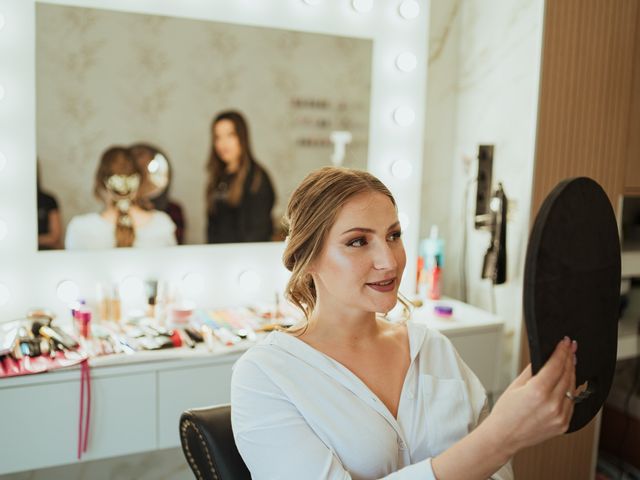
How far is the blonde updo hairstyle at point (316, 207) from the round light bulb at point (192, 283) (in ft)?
2.95

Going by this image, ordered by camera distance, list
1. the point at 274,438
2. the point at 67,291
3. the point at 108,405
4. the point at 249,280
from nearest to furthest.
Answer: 1. the point at 274,438
2. the point at 108,405
3. the point at 67,291
4. the point at 249,280

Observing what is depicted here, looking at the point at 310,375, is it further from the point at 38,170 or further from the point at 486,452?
the point at 38,170

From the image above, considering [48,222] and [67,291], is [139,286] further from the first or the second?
[48,222]

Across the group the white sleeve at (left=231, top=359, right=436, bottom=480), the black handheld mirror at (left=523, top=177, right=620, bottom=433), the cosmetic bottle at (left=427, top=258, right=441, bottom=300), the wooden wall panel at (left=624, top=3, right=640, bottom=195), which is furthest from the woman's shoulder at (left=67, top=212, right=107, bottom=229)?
the wooden wall panel at (left=624, top=3, right=640, bottom=195)

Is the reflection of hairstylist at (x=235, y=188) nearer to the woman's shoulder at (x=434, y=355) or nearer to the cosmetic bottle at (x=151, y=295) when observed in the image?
the cosmetic bottle at (x=151, y=295)

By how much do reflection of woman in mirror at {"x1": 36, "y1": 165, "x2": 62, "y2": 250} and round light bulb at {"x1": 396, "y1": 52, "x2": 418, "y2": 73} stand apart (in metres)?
1.20

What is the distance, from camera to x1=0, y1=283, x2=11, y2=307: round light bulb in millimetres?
1868

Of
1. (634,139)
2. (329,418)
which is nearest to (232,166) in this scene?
(329,418)

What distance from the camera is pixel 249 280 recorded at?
7.24 feet

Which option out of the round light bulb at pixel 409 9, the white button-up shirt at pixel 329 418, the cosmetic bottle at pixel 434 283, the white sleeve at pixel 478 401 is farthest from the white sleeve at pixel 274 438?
the round light bulb at pixel 409 9

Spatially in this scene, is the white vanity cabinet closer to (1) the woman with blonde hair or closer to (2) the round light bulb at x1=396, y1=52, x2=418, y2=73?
(1) the woman with blonde hair

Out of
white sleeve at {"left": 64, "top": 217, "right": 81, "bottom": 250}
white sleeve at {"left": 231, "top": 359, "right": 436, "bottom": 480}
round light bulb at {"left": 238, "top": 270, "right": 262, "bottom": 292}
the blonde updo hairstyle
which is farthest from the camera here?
round light bulb at {"left": 238, "top": 270, "right": 262, "bottom": 292}

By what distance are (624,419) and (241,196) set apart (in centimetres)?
170

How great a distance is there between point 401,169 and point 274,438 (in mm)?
1446
